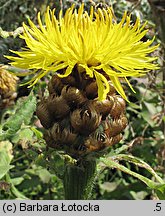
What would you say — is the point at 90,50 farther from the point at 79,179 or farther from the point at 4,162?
the point at 4,162

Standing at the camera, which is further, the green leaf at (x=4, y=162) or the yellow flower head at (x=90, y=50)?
the green leaf at (x=4, y=162)

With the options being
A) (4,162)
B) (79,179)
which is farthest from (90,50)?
(4,162)

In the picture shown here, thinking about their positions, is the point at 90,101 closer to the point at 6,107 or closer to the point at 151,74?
the point at 6,107

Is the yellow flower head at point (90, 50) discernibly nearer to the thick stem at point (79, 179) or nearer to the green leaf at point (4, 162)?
the thick stem at point (79, 179)

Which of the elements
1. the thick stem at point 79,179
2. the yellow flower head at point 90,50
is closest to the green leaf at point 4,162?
the thick stem at point 79,179

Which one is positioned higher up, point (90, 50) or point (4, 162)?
point (90, 50)

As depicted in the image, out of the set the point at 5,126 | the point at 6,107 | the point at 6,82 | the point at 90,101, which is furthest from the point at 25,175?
the point at 90,101

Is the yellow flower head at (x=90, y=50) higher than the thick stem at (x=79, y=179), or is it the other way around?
the yellow flower head at (x=90, y=50)

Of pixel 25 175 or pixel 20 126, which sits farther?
pixel 25 175
